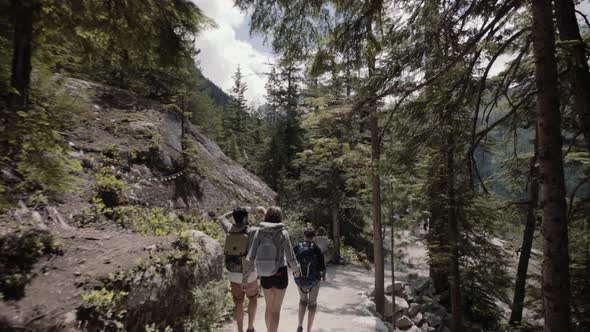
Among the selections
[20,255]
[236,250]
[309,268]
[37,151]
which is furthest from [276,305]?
[37,151]

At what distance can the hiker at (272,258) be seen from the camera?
180 inches

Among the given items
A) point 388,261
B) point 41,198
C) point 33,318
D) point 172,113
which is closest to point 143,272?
point 33,318

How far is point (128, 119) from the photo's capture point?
43.2ft

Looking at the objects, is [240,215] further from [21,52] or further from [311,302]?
[21,52]

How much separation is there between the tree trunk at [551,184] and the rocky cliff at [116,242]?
17.8 feet

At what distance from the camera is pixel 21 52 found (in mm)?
4051

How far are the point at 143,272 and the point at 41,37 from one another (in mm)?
3748

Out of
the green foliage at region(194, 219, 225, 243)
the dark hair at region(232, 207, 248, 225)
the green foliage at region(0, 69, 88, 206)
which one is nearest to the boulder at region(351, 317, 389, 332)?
the dark hair at region(232, 207, 248, 225)

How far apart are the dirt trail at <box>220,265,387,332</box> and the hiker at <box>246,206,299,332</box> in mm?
1999

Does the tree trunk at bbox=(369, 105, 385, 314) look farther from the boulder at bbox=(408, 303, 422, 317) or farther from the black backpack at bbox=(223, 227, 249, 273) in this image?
the black backpack at bbox=(223, 227, 249, 273)

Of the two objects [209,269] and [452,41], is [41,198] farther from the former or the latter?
[452,41]

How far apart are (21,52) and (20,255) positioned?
2.70 meters

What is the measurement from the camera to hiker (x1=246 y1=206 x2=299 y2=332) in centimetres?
456

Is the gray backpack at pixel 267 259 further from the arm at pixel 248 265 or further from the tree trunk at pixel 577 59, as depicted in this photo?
the tree trunk at pixel 577 59
